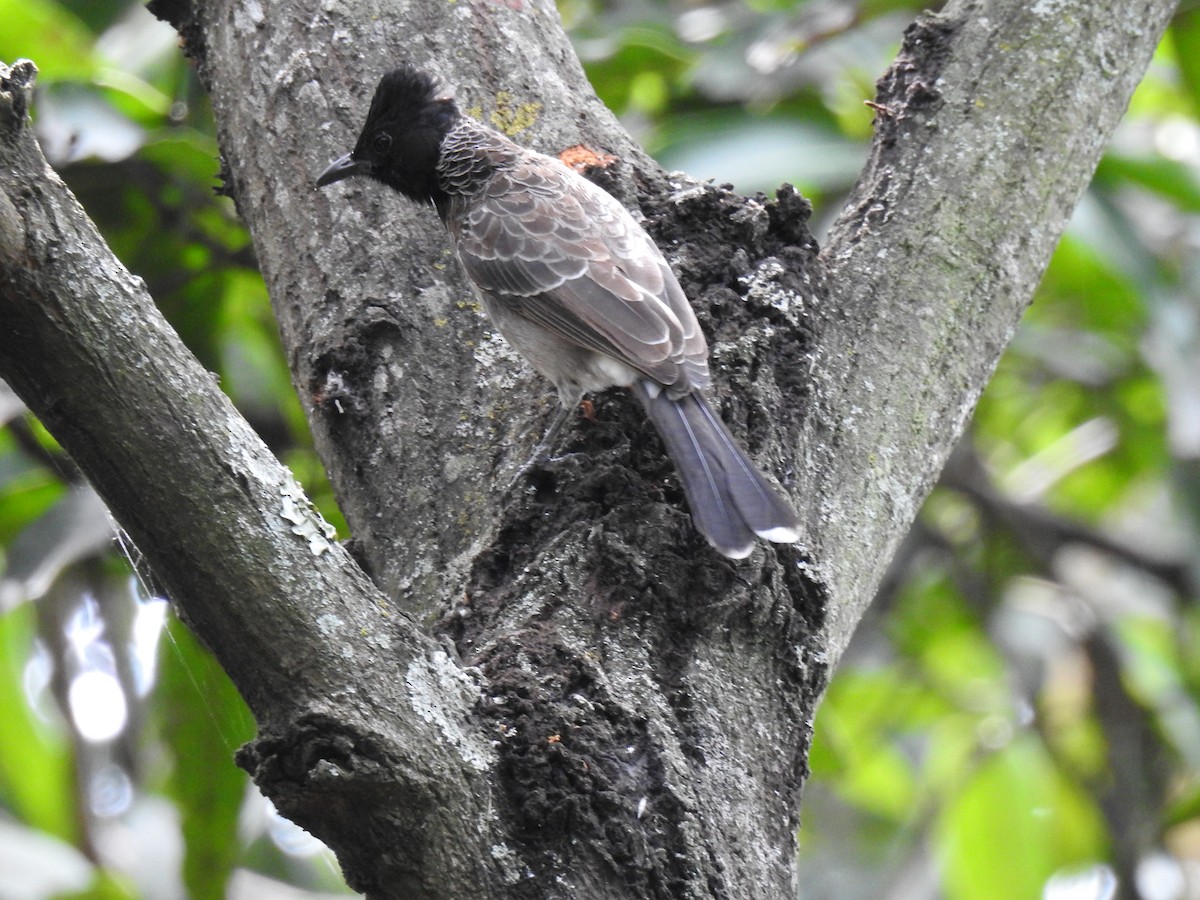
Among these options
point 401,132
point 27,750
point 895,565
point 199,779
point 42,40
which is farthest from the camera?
point 895,565

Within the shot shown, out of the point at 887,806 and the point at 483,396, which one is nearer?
the point at 483,396

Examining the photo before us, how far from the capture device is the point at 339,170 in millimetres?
2809

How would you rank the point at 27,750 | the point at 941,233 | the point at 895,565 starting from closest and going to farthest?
the point at 941,233, the point at 27,750, the point at 895,565

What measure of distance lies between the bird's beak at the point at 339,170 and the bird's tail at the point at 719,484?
0.90 meters

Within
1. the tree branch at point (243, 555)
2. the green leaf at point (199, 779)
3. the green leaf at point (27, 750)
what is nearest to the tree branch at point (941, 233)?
the tree branch at point (243, 555)

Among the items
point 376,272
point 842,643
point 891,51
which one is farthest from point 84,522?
point 891,51

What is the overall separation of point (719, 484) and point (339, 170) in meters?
1.29

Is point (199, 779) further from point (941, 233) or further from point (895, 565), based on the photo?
point (895, 565)

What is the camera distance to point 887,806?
248 inches

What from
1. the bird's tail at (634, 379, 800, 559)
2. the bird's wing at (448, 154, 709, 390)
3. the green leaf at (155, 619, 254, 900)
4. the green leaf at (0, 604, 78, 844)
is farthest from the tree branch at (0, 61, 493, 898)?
the green leaf at (0, 604, 78, 844)

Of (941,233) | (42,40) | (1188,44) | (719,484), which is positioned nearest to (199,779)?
(719,484)

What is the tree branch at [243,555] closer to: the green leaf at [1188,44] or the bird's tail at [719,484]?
the bird's tail at [719,484]

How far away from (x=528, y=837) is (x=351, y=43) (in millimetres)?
1865

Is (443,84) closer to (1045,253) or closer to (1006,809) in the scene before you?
(1045,253)
